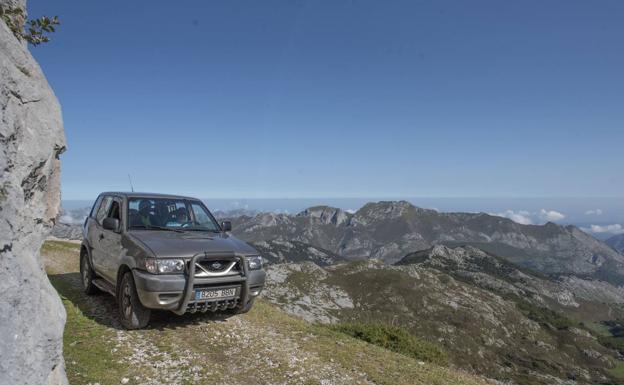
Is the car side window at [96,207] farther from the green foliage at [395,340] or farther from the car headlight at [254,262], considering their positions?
the green foliage at [395,340]

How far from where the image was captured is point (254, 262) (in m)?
10.5

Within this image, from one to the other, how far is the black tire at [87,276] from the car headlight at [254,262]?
597 cm

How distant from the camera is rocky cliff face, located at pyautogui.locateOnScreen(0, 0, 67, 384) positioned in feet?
15.0

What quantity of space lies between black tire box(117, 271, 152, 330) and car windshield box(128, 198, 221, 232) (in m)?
1.65

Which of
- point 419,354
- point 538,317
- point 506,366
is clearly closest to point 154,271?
point 419,354

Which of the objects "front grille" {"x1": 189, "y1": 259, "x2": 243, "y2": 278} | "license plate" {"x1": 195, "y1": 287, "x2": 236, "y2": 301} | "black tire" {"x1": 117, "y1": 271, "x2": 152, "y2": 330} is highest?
"front grille" {"x1": 189, "y1": 259, "x2": 243, "y2": 278}

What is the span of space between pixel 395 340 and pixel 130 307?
380 inches

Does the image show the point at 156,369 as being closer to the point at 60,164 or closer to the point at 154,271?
the point at 154,271

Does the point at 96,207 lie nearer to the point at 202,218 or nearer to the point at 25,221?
the point at 202,218

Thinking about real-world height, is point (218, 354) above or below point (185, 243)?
below

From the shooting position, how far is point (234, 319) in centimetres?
1192

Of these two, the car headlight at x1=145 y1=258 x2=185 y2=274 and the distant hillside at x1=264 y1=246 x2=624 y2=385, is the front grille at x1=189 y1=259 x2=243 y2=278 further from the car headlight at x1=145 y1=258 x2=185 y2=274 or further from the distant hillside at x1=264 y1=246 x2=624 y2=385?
the distant hillside at x1=264 y1=246 x2=624 y2=385

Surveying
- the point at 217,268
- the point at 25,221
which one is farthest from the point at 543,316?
the point at 25,221

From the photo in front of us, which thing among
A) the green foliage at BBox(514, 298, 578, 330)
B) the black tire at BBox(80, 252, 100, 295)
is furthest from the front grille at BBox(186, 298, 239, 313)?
the green foliage at BBox(514, 298, 578, 330)
